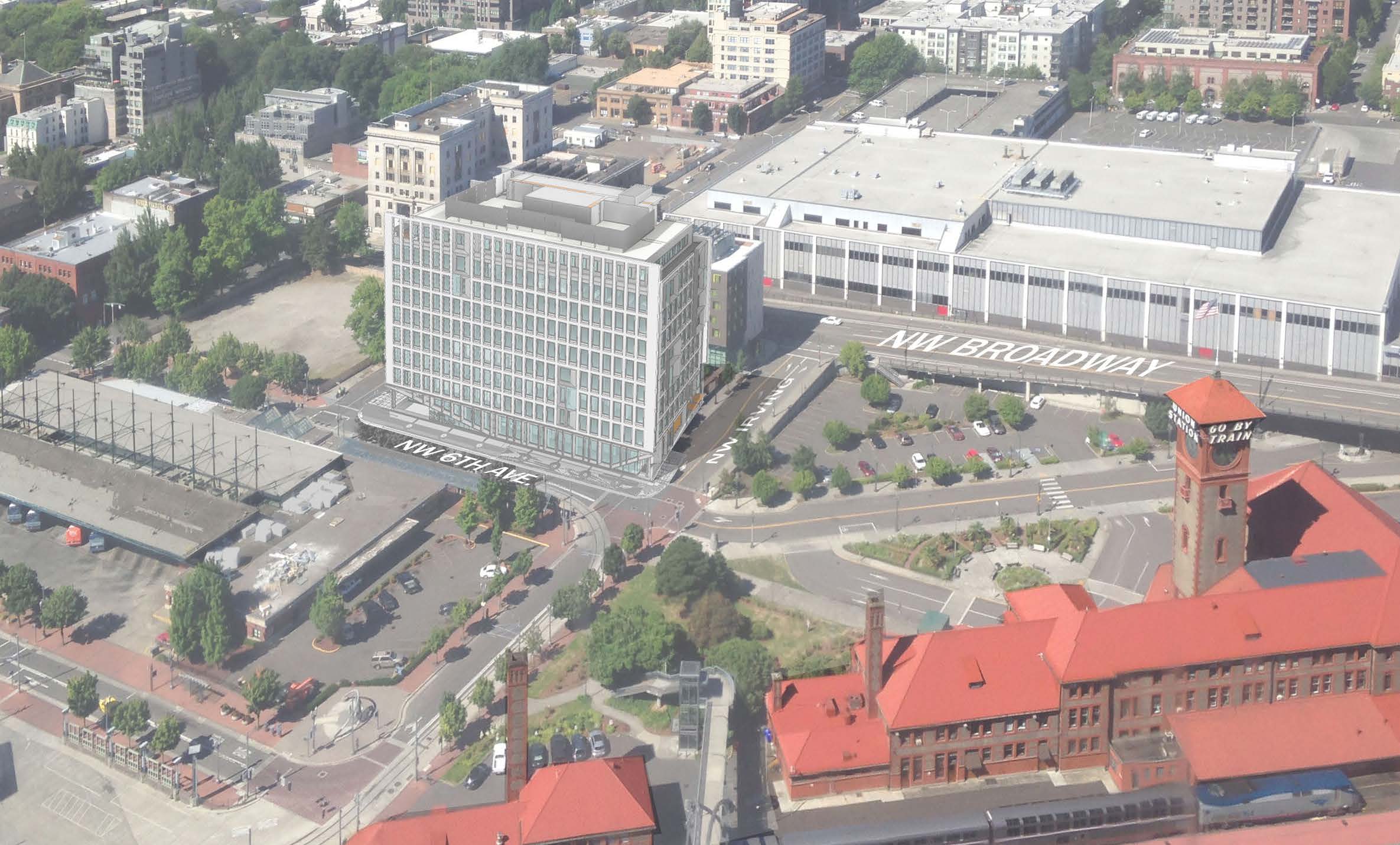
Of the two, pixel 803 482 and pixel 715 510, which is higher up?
pixel 803 482

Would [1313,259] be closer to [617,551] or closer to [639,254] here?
[639,254]

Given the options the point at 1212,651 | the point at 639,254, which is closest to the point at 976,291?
the point at 639,254

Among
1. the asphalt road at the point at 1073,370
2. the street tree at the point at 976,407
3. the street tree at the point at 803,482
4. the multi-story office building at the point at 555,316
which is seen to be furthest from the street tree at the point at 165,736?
the asphalt road at the point at 1073,370

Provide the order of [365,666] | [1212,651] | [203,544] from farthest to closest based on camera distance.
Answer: [203,544] < [365,666] < [1212,651]

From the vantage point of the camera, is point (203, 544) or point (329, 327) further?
point (329, 327)

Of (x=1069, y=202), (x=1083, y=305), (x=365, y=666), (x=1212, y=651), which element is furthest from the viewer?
(x=1069, y=202)

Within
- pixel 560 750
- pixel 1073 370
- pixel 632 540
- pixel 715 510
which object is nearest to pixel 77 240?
pixel 715 510

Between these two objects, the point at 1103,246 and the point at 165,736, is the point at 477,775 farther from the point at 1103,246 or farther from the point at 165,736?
the point at 1103,246
